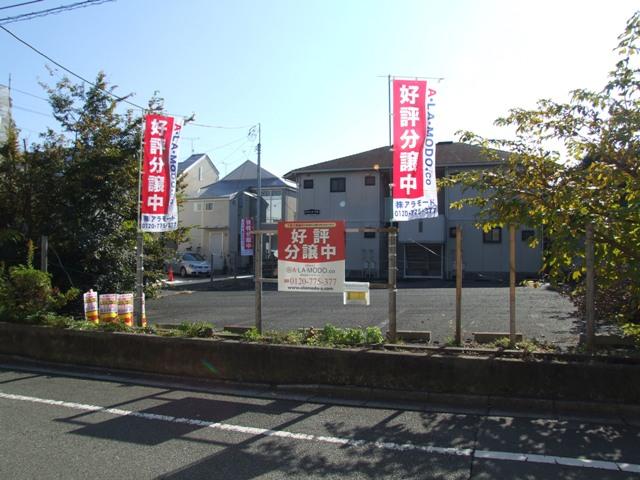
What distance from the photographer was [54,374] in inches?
292

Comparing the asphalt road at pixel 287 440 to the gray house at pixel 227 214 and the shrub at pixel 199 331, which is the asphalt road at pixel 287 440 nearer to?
the shrub at pixel 199 331

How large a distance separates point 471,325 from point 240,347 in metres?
5.28

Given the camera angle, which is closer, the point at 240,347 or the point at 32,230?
the point at 240,347

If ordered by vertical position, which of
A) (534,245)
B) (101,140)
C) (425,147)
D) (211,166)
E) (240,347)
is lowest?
(240,347)

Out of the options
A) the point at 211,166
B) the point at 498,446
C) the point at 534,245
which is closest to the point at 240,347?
the point at 498,446

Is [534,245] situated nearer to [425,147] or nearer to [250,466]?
[425,147]

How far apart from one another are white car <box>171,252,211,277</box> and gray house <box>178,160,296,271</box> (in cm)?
319

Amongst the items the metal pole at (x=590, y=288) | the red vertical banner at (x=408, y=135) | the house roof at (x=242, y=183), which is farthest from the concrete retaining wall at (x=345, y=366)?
the house roof at (x=242, y=183)

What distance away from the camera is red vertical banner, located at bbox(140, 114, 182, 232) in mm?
8828

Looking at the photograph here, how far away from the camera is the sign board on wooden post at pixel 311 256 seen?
6777mm

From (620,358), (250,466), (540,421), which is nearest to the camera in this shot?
(250,466)

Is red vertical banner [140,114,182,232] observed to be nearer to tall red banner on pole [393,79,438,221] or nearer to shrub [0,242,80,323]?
shrub [0,242,80,323]

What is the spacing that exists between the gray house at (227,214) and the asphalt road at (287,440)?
28.8 metres

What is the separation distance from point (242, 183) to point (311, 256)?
33980 millimetres
